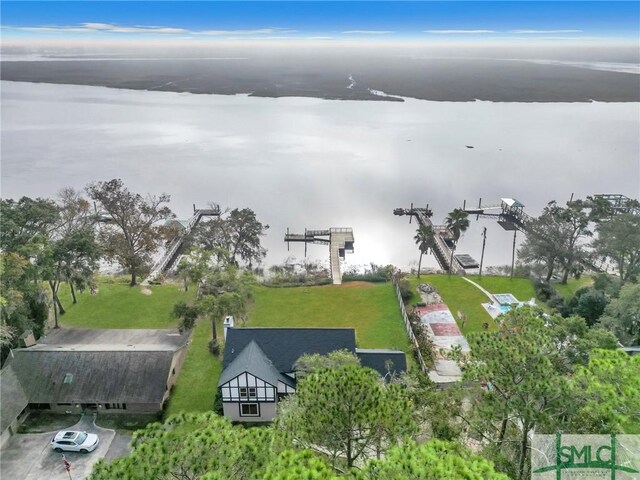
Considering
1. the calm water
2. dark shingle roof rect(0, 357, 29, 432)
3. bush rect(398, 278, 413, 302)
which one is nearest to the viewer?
dark shingle roof rect(0, 357, 29, 432)

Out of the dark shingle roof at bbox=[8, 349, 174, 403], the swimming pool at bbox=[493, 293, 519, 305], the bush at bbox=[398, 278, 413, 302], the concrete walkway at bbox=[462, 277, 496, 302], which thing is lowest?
the concrete walkway at bbox=[462, 277, 496, 302]

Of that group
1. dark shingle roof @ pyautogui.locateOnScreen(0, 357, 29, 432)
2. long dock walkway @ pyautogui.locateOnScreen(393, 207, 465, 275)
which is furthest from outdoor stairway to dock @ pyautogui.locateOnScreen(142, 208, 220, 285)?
long dock walkway @ pyautogui.locateOnScreen(393, 207, 465, 275)

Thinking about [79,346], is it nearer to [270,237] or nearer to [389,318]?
[389,318]

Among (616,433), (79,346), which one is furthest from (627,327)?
(79,346)

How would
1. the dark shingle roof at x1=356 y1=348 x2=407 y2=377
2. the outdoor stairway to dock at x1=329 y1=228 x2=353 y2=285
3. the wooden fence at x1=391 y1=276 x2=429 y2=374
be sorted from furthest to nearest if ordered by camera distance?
the outdoor stairway to dock at x1=329 y1=228 x2=353 y2=285 → the wooden fence at x1=391 y1=276 x2=429 y2=374 → the dark shingle roof at x1=356 y1=348 x2=407 y2=377

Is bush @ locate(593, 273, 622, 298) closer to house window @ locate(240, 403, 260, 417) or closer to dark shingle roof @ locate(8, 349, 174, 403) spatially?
house window @ locate(240, 403, 260, 417)
